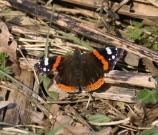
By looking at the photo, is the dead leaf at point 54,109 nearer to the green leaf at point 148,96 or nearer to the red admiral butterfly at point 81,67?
the red admiral butterfly at point 81,67

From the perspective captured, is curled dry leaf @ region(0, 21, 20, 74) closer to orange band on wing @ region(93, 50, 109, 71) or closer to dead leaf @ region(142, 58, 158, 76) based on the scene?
orange band on wing @ region(93, 50, 109, 71)

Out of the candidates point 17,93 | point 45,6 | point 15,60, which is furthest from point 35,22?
point 17,93

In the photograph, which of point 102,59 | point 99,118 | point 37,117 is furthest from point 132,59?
point 37,117

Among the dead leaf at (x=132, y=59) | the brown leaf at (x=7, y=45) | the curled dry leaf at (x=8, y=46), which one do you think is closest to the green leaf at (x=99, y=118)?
the dead leaf at (x=132, y=59)

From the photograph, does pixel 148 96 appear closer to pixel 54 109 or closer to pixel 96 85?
pixel 96 85

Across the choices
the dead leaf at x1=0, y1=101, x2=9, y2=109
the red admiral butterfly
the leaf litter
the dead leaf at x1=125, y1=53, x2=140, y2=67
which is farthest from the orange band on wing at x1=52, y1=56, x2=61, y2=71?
the dead leaf at x1=125, y1=53, x2=140, y2=67
